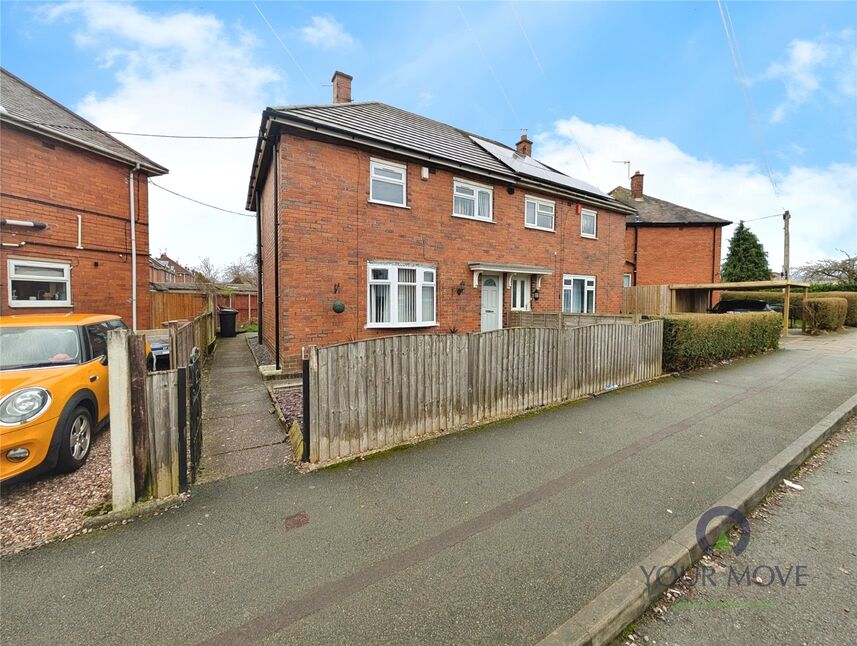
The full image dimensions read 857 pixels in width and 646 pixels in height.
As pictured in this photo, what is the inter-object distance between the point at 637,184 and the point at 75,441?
2964 centimetres

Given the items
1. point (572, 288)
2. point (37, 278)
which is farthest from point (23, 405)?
point (572, 288)

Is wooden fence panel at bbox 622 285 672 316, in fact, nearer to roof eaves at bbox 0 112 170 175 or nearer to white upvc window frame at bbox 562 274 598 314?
white upvc window frame at bbox 562 274 598 314

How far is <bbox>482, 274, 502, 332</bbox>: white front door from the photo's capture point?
1177 cm

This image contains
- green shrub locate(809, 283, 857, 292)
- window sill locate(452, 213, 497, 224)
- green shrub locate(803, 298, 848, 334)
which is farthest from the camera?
green shrub locate(809, 283, 857, 292)

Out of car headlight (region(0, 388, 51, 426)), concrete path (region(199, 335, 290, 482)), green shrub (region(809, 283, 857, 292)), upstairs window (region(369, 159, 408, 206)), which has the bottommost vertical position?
concrete path (region(199, 335, 290, 482))


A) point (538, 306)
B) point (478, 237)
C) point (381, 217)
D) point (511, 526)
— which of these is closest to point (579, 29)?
point (478, 237)

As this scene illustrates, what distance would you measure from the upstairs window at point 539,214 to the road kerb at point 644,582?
10076mm

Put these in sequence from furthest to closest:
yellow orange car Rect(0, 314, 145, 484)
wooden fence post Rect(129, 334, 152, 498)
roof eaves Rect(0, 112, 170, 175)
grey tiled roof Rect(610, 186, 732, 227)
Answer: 1. grey tiled roof Rect(610, 186, 732, 227)
2. roof eaves Rect(0, 112, 170, 175)
3. yellow orange car Rect(0, 314, 145, 484)
4. wooden fence post Rect(129, 334, 152, 498)

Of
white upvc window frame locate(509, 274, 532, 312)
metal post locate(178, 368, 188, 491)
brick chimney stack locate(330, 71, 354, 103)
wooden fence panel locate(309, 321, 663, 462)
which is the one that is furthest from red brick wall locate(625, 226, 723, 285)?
metal post locate(178, 368, 188, 491)

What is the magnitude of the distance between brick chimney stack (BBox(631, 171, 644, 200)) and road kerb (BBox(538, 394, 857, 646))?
2563 centimetres

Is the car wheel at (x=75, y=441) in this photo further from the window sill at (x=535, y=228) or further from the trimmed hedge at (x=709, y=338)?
the window sill at (x=535, y=228)

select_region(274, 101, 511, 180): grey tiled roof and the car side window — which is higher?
select_region(274, 101, 511, 180): grey tiled roof
